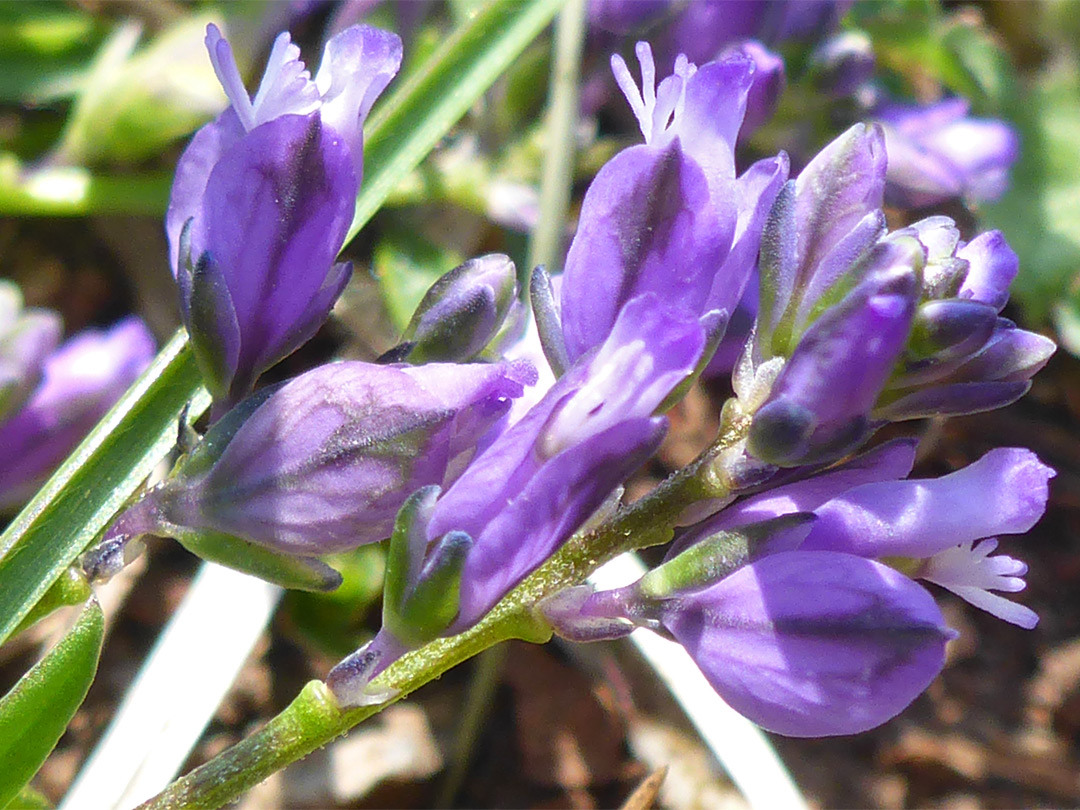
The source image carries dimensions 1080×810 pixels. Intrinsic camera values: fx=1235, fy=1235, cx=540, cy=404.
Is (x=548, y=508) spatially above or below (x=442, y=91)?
below

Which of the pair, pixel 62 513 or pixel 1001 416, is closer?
pixel 62 513

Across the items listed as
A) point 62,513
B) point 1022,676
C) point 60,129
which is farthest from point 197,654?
point 1022,676

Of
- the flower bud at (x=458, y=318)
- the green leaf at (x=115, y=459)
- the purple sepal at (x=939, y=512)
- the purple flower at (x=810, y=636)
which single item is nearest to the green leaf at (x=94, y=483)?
the green leaf at (x=115, y=459)

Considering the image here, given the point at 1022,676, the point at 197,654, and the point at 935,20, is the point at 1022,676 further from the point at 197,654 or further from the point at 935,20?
the point at 197,654

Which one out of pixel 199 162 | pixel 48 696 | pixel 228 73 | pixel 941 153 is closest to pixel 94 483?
pixel 48 696

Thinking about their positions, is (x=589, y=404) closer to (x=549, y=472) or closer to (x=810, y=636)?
(x=549, y=472)

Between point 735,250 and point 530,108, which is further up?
point 735,250
